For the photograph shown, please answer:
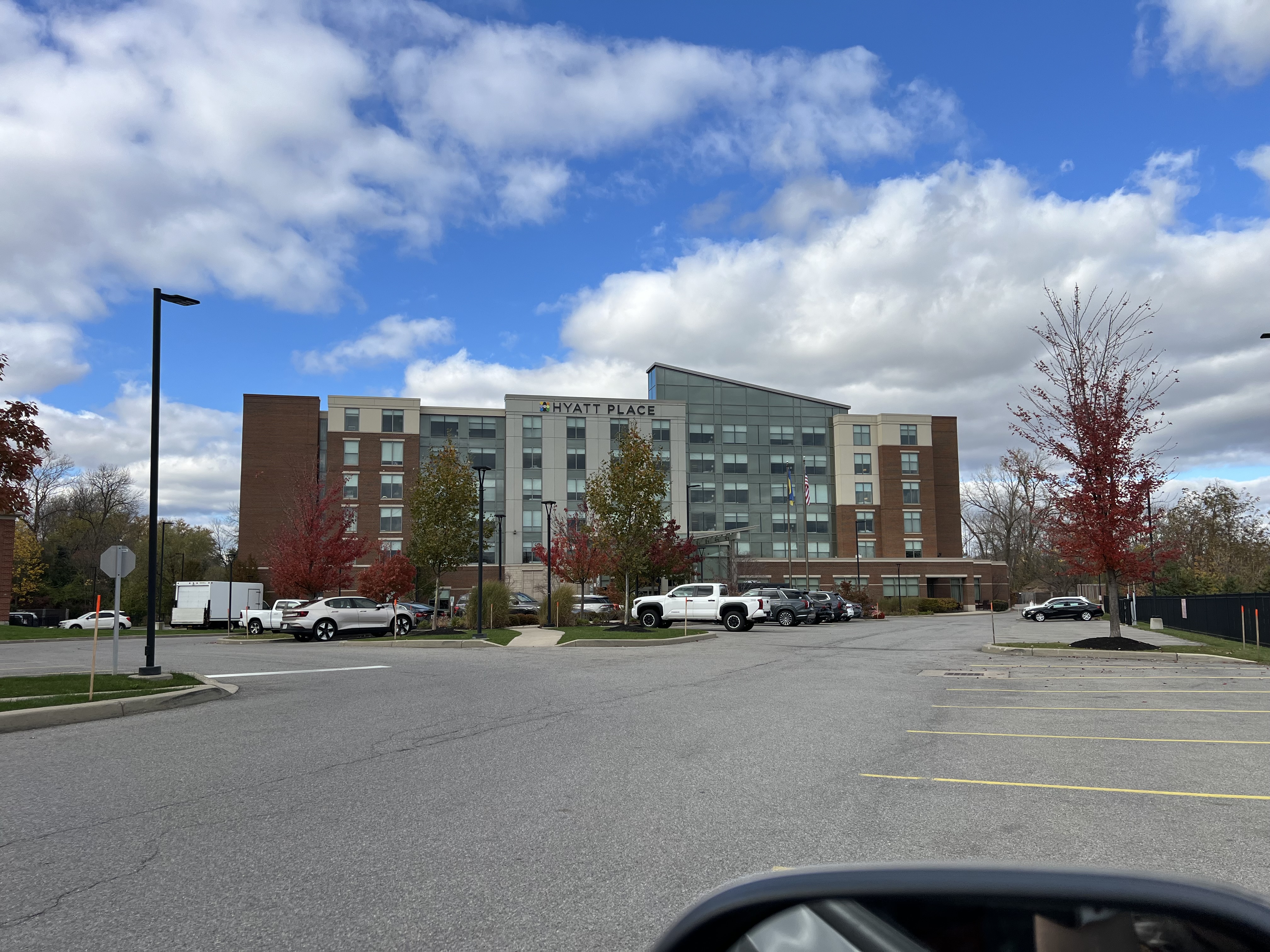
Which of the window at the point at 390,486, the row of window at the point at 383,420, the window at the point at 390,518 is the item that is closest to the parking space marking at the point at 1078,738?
the window at the point at 390,518

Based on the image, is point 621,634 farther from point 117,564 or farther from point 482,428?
point 482,428

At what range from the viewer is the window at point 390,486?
249 feet

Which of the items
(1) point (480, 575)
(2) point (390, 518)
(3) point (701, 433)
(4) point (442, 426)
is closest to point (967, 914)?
(1) point (480, 575)

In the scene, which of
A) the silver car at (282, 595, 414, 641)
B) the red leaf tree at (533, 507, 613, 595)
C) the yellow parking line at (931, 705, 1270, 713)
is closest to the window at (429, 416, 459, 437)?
the red leaf tree at (533, 507, 613, 595)

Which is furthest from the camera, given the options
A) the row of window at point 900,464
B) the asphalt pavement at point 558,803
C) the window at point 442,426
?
the row of window at point 900,464

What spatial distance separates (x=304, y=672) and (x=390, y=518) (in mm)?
56624

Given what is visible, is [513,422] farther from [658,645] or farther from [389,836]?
[389,836]

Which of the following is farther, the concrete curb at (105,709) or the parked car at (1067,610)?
the parked car at (1067,610)

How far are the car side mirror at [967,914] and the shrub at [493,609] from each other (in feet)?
118

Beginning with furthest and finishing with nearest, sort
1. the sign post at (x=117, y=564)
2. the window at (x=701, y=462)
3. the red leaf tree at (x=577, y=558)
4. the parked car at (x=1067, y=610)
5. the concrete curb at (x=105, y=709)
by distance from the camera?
the window at (x=701, y=462), the parked car at (x=1067, y=610), the red leaf tree at (x=577, y=558), the sign post at (x=117, y=564), the concrete curb at (x=105, y=709)

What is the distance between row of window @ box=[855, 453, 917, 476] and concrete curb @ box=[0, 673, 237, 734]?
76.6 metres

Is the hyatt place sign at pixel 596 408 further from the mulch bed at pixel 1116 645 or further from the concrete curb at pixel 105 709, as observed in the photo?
the concrete curb at pixel 105 709

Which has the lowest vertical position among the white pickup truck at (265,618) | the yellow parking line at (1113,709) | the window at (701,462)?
the white pickup truck at (265,618)

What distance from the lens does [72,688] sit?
48.3 ft
